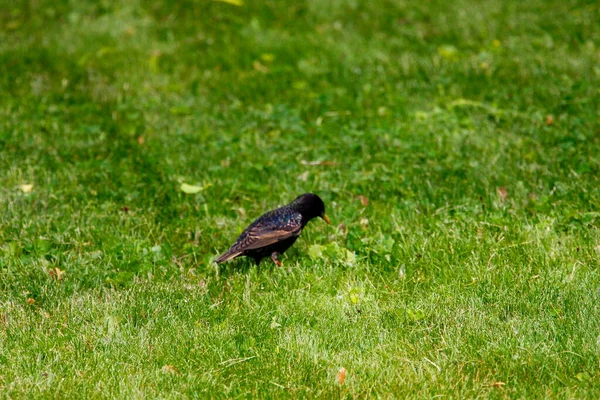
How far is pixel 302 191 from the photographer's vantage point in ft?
24.0

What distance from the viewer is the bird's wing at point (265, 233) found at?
5898mm

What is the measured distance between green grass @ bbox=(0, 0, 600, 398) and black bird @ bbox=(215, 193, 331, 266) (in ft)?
0.53

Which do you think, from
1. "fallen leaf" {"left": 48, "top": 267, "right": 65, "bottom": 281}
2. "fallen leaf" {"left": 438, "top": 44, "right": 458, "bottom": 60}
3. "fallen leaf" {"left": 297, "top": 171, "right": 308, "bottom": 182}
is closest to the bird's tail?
"fallen leaf" {"left": 48, "top": 267, "right": 65, "bottom": 281}

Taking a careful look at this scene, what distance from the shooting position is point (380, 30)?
1195 centimetres

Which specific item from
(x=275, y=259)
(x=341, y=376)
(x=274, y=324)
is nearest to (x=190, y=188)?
(x=275, y=259)

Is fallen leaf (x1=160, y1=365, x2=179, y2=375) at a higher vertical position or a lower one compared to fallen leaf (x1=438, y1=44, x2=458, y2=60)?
lower

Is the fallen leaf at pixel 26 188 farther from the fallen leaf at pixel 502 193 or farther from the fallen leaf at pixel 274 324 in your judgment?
the fallen leaf at pixel 502 193

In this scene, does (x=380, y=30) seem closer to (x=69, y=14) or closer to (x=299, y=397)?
(x=69, y=14)

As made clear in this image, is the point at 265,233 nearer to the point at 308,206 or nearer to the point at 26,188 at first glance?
the point at 308,206

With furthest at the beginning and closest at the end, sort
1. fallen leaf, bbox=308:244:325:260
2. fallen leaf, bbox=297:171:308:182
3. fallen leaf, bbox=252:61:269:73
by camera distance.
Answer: fallen leaf, bbox=252:61:269:73, fallen leaf, bbox=297:171:308:182, fallen leaf, bbox=308:244:325:260

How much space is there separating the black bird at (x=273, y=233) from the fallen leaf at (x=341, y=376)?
169 centimetres

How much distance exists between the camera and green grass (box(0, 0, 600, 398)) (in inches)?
179

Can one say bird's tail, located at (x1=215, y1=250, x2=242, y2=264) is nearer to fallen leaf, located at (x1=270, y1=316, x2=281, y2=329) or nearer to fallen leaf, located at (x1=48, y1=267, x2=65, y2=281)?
fallen leaf, located at (x1=270, y1=316, x2=281, y2=329)

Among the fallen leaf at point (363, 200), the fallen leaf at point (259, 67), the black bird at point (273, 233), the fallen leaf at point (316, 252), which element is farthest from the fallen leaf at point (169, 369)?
the fallen leaf at point (259, 67)
